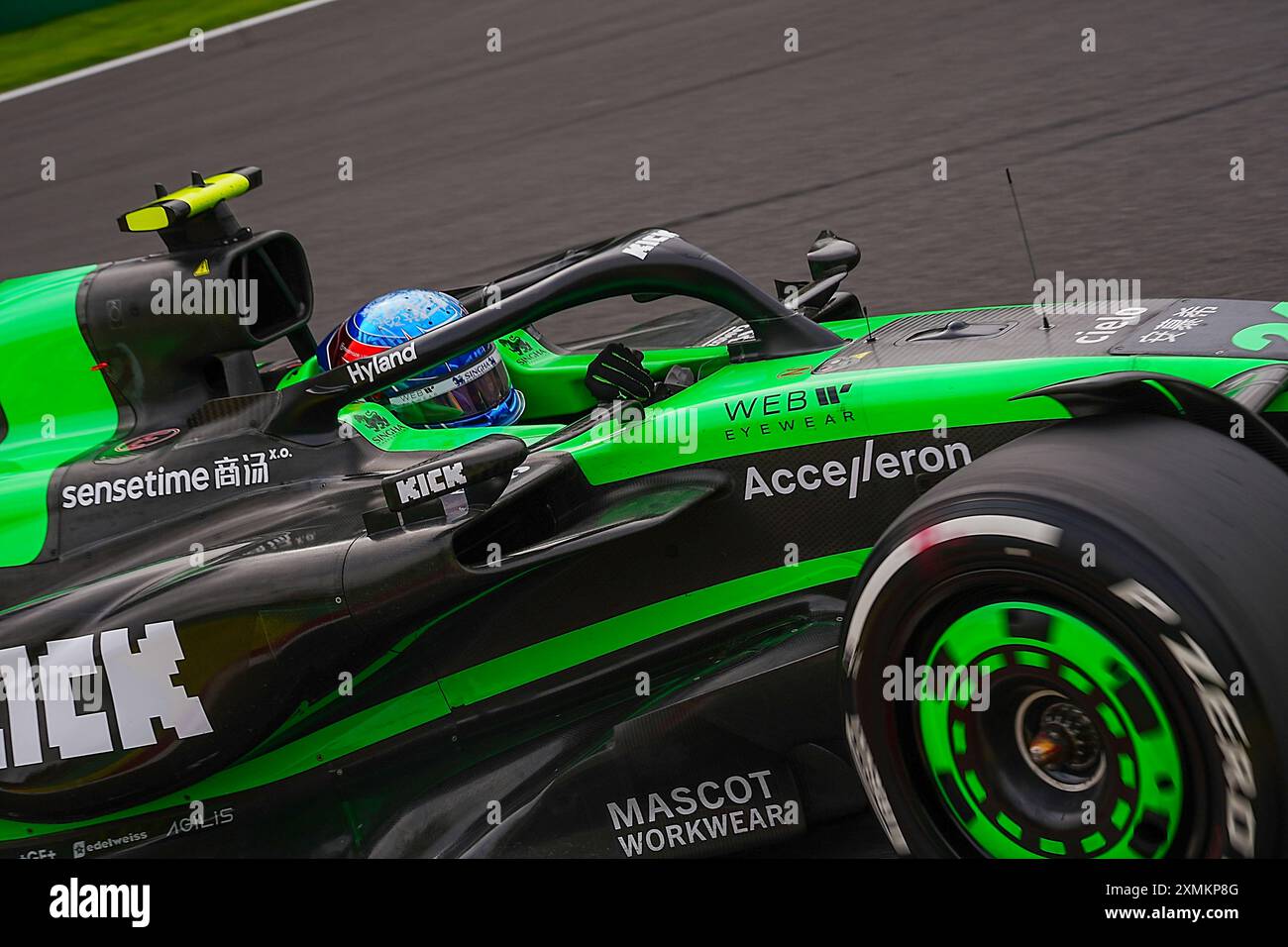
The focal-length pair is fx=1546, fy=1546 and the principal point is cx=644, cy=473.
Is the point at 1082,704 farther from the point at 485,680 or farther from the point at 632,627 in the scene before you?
the point at 485,680

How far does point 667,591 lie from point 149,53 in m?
10.7

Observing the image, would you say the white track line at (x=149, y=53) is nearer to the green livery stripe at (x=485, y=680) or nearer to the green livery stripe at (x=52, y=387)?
the green livery stripe at (x=52, y=387)

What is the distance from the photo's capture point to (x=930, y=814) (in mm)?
2891

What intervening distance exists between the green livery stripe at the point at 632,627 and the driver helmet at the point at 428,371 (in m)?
0.74

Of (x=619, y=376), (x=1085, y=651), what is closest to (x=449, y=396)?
(x=619, y=376)

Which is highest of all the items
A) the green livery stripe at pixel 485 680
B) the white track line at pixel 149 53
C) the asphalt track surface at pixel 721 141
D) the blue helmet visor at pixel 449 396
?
the white track line at pixel 149 53

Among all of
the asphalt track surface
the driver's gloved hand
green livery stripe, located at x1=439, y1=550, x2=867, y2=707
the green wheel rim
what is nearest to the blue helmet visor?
the driver's gloved hand

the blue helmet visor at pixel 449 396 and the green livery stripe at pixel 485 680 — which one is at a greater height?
the blue helmet visor at pixel 449 396

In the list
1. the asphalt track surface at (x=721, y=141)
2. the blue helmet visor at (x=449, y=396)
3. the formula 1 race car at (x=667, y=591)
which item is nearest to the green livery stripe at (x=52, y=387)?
the formula 1 race car at (x=667, y=591)

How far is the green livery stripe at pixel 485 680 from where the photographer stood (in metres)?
3.44

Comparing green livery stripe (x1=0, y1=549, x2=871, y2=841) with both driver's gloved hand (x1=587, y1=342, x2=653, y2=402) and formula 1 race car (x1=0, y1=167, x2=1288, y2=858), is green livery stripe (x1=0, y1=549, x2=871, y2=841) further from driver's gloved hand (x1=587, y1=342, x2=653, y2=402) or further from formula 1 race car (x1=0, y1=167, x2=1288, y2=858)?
driver's gloved hand (x1=587, y1=342, x2=653, y2=402)

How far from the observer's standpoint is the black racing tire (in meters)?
2.47

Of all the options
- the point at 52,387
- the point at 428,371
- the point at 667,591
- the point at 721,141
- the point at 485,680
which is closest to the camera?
the point at 667,591

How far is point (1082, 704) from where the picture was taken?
269 cm
